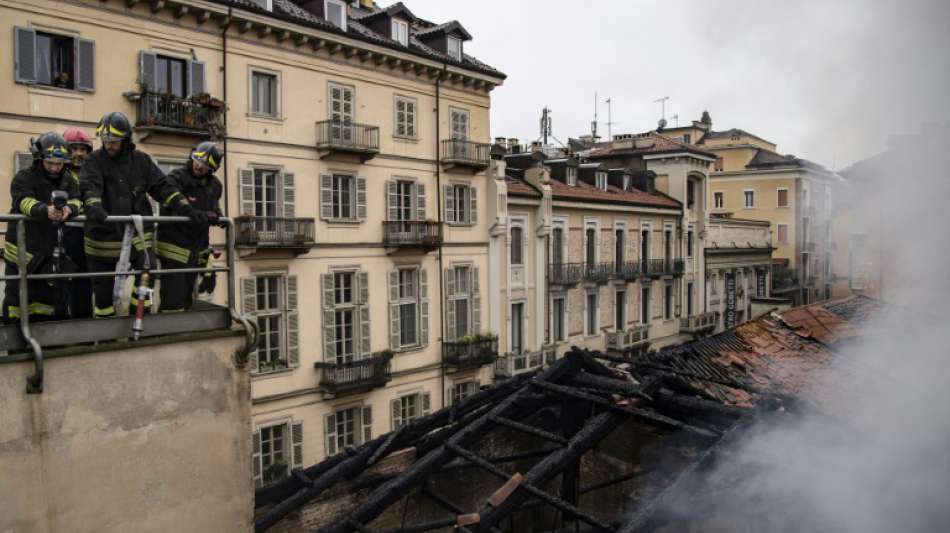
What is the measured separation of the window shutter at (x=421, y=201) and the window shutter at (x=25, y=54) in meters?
12.5

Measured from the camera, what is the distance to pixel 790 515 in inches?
266

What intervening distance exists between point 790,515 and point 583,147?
47.9 meters

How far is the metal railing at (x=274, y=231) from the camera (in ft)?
67.4

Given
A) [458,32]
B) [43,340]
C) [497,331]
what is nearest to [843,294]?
[497,331]

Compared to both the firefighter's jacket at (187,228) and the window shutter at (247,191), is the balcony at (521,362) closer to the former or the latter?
the window shutter at (247,191)

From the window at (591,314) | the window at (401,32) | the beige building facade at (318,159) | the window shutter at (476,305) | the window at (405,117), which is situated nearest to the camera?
the beige building facade at (318,159)

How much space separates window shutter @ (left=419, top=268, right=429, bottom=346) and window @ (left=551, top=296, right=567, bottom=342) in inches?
319

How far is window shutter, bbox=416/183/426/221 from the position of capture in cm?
2639

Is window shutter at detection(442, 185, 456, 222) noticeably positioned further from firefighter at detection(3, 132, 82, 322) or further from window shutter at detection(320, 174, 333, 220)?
firefighter at detection(3, 132, 82, 322)

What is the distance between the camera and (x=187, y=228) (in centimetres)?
701

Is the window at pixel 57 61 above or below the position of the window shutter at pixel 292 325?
above

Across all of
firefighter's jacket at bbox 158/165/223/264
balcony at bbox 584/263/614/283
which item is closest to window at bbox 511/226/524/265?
balcony at bbox 584/263/614/283

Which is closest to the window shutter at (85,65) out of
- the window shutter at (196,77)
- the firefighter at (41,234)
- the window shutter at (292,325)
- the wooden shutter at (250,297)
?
the window shutter at (196,77)

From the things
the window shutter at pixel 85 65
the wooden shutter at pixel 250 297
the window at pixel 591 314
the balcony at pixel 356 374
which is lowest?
the balcony at pixel 356 374
